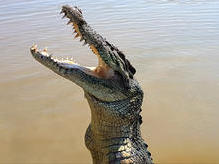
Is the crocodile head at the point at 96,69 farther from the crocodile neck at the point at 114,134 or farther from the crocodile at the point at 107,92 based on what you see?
the crocodile neck at the point at 114,134

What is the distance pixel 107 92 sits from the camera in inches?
127

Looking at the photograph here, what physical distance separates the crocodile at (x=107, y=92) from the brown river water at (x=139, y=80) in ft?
3.84

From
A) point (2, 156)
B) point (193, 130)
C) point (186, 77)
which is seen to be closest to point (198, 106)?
point (193, 130)

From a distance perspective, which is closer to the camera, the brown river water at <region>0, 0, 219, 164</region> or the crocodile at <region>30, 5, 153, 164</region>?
the crocodile at <region>30, 5, 153, 164</region>

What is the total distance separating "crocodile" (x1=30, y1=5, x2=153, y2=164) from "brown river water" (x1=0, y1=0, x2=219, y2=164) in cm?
117

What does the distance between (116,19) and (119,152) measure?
22.4 ft

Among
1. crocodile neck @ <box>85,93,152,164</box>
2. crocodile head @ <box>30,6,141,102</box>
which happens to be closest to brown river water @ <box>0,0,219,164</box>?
crocodile neck @ <box>85,93,152,164</box>

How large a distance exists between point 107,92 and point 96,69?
10.3 inches

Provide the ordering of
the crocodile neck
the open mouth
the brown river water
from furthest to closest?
the brown river water
the crocodile neck
the open mouth

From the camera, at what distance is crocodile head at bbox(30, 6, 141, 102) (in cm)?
313

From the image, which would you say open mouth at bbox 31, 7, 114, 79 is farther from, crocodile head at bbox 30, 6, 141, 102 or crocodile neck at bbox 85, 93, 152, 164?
crocodile neck at bbox 85, 93, 152, 164

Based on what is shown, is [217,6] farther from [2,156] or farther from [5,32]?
[2,156]

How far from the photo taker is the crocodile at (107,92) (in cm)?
316

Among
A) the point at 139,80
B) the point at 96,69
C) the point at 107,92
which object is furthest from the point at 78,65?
the point at 139,80
